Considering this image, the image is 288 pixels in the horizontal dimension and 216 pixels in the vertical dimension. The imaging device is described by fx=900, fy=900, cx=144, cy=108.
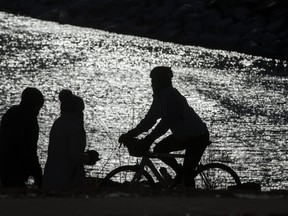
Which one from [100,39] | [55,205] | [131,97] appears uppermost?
[100,39]

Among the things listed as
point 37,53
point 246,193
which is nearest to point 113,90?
point 37,53

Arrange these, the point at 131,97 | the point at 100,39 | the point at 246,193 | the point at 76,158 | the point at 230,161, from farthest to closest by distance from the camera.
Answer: the point at 100,39, the point at 131,97, the point at 230,161, the point at 76,158, the point at 246,193

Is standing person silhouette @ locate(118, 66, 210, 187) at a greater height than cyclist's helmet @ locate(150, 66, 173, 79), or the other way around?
cyclist's helmet @ locate(150, 66, 173, 79)

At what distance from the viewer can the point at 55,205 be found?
6738 millimetres

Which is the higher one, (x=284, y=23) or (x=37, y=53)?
(x=284, y=23)

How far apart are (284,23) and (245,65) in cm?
941

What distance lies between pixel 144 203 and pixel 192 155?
2853mm

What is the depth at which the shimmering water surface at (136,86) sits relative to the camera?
18.1 m

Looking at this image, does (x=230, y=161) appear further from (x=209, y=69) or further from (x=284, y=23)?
(x=284, y=23)

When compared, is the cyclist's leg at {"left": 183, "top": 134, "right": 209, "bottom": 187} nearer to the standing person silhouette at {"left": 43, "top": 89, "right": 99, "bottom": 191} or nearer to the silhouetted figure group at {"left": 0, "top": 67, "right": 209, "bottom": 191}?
the silhouetted figure group at {"left": 0, "top": 67, "right": 209, "bottom": 191}

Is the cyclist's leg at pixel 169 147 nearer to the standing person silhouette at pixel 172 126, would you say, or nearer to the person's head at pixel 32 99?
the standing person silhouette at pixel 172 126

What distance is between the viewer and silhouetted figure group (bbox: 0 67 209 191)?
845 cm

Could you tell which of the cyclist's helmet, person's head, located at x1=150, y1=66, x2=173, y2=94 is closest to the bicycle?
person's head, located at x1=150, y1=66, x2=173, y2=94

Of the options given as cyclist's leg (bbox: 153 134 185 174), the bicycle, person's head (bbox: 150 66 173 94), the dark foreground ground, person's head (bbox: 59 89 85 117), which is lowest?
the dark foreground ground
